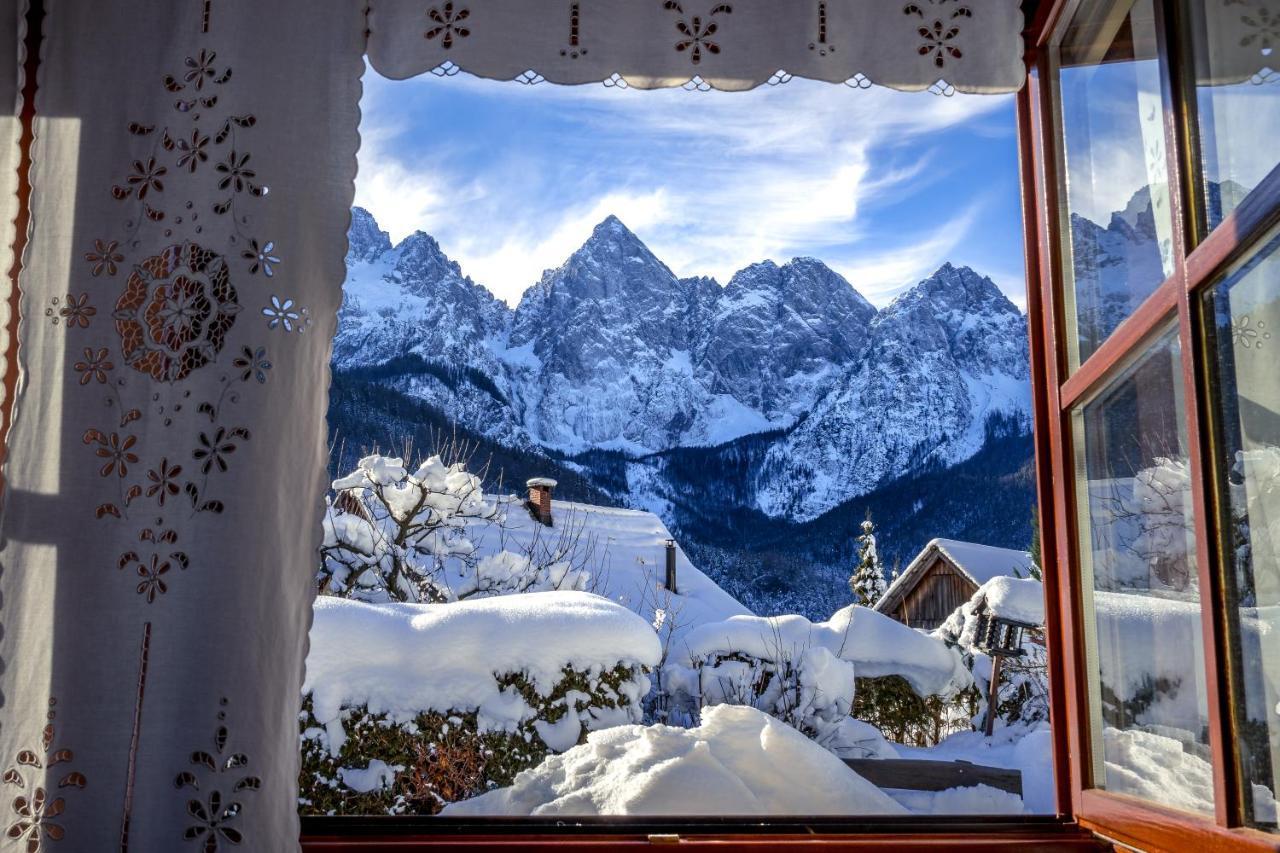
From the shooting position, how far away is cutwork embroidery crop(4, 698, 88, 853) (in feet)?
4.26

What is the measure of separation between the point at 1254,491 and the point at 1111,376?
1.47ft

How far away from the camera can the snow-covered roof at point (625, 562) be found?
8625 millimetres

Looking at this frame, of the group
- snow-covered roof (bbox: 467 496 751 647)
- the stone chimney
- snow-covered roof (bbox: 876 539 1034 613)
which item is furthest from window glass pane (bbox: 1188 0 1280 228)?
snow-covered roof (bbox: 876 539 1034 613)

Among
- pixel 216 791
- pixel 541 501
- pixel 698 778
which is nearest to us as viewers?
pixel 216 791

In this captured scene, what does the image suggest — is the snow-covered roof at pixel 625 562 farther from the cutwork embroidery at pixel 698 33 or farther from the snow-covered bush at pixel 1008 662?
the cutwork embroidery at pixel 698 33

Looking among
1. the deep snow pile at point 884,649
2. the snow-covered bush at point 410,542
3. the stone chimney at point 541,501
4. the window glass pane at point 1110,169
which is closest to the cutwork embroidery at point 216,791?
the window glass pane at point 1110,169

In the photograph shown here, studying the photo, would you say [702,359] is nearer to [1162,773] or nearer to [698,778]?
[698,778]

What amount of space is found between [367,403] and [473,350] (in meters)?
18.5

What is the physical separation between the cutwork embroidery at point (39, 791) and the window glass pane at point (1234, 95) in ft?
5.11

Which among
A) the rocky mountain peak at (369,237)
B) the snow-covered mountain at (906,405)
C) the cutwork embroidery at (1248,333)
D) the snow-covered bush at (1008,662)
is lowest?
the snow-covered bush at (1008,662)

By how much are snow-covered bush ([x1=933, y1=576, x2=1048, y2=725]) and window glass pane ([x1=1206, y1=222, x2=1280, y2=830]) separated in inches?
215

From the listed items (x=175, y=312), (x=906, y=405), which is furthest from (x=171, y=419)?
(x=906, y=405)

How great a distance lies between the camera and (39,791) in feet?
4.32

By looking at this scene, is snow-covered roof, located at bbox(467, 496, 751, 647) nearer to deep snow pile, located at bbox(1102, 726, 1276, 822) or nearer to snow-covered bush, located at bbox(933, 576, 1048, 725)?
snow-covered bush, located at bbox(933, 576, 1048, 725)
